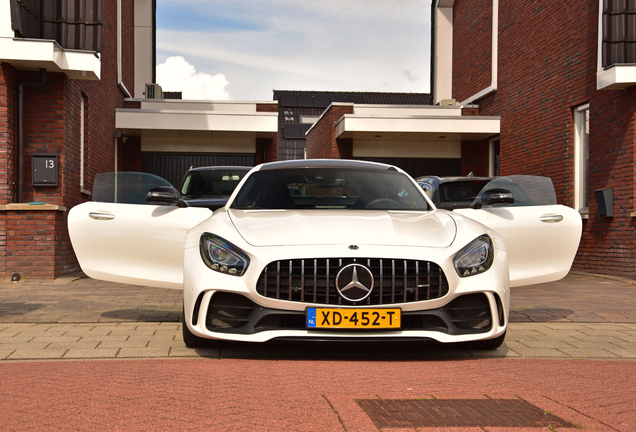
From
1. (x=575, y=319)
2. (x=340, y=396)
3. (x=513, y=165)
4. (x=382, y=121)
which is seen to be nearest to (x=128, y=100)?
(x=382, y=121)

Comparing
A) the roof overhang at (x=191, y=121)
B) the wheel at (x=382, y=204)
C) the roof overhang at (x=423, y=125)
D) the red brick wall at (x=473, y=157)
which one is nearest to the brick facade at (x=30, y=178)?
the roof overhang at (x=191, y=121)

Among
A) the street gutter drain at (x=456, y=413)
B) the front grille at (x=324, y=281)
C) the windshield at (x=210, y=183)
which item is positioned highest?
the windshield at (x=210, y=183)

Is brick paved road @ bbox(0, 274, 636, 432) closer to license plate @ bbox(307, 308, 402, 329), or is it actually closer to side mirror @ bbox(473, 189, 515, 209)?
license plate @ bbox(307, 308, 402, 329)

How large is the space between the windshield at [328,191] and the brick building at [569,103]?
24.5 ft

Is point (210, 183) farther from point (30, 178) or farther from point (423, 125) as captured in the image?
point (423, 125)

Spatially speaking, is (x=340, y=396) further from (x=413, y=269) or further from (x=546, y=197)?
(x=546, y=197)

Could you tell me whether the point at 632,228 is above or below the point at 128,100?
below

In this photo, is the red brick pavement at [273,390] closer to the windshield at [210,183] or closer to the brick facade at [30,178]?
the windshield at [210,183]

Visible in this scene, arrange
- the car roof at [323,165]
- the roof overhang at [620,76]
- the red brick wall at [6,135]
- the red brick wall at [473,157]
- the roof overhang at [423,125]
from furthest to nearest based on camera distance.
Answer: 1. the red brick wall at [473,157]
2. the roof overhang at [423,125]
3. the roof overhang at [620,76]
4. the red brick wall at [6,135]
5. the car roof at [323,165]

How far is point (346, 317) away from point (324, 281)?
26cm

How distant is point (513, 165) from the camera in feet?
55.8

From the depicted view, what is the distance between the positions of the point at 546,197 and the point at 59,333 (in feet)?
16.1

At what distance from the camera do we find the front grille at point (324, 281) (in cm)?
409

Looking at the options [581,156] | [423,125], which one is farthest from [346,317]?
[423,125]
